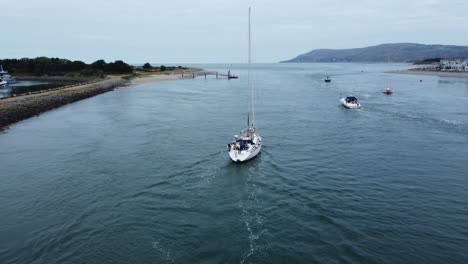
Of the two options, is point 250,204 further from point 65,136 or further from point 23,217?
point 65,136

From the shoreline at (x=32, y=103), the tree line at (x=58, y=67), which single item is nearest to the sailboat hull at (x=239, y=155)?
the shoreline at (x=32, y=103)

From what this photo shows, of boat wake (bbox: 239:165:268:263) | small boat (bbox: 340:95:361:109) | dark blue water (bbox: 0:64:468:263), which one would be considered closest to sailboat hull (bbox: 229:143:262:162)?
dark blue water (bbox: 0:64:468:263)

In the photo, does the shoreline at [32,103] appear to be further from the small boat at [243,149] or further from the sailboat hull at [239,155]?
the sailboat hull at [239,155]

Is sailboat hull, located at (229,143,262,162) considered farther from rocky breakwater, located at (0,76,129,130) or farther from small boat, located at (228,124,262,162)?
rocky breakwater, located at (0,76,129,130)

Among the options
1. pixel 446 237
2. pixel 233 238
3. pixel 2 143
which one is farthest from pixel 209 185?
pixel 2 143

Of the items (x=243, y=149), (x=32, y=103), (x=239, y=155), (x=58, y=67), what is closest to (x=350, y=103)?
(x=243, y=149)

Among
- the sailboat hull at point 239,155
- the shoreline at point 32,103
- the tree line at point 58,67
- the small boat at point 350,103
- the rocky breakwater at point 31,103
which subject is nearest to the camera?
the sailboat hull at point 239,155
